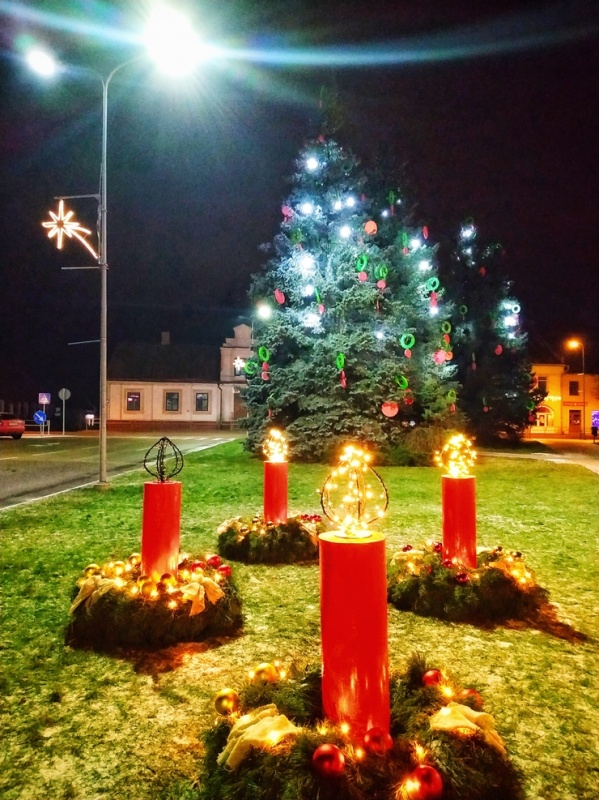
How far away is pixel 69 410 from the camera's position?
4812 cm

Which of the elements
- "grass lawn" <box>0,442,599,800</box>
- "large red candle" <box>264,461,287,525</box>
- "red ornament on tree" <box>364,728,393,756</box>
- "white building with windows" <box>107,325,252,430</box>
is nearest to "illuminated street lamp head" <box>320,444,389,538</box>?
"red ornament on tree" <box>364,728,393,756</box>

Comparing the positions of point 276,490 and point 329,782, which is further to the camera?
point 276,490

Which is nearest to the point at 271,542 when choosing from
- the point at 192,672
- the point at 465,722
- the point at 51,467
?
the point at 192,672

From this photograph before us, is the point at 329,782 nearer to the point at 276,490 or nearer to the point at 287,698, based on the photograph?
the point at 287,698

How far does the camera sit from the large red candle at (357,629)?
113 inches

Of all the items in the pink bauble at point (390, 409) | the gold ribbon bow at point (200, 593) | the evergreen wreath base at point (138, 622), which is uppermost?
the pink bauble at point (390, 409)

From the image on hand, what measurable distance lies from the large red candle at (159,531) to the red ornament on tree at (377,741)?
2.73m

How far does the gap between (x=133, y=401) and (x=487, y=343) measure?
105 feet

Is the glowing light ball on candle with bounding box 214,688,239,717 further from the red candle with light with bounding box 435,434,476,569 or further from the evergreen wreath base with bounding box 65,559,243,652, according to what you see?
the red candle with light with bounding box 435,434,476,569

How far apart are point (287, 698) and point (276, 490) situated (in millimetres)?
4523

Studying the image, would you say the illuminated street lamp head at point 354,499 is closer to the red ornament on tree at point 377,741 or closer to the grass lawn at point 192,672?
the red ornament on tree at point 377,741

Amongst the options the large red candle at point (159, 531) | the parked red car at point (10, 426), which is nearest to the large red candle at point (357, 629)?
the large red candle at point (159, 531)

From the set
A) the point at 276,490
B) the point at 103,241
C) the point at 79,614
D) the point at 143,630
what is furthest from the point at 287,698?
the point at 103,241

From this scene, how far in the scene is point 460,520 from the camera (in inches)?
222
